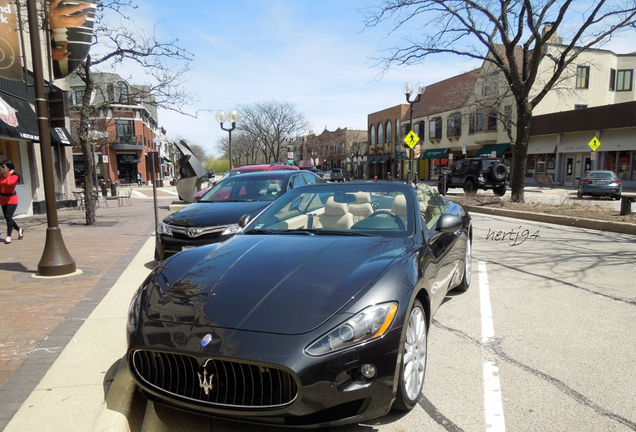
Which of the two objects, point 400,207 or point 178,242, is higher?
point 400,207

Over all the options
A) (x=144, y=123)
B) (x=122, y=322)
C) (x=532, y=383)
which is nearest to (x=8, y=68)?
(x=122, y=322)

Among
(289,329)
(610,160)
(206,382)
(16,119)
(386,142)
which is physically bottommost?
(206,382)

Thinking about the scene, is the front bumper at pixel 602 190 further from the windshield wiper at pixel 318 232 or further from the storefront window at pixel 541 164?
the windshield wiper at pixel 318 232

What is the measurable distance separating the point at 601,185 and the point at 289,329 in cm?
2159

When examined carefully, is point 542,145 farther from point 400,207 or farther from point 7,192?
point 400,207

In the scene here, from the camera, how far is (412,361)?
2.80 m

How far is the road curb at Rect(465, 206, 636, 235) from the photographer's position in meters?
10.1

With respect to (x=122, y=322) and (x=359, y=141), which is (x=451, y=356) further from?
(x=359, y=141)

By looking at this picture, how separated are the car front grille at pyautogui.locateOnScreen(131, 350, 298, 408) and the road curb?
34.5ft

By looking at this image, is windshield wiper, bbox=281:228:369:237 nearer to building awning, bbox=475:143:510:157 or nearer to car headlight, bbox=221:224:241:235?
car headlight, bbox=221:224:241:235

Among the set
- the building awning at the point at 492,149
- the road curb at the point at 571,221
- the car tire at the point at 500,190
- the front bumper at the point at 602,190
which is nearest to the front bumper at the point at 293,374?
the road curb at the point at 571,221

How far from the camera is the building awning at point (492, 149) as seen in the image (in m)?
39.2

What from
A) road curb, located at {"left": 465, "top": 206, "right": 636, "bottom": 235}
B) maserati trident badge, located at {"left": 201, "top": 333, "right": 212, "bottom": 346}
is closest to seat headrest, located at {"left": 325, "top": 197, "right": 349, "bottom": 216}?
maserati trident badge, located at {"left": 201, "top": 333, "right": 212, "bottom": 346}

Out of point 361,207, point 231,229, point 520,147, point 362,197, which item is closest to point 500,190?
point 520,147
